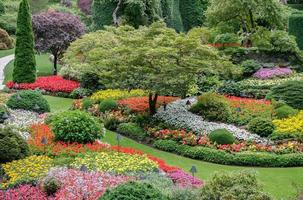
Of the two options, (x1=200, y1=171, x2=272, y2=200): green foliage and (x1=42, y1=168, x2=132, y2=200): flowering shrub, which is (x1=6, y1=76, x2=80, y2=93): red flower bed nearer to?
(x1=42, y1=168, x2=132, y2=200): flowering shrub

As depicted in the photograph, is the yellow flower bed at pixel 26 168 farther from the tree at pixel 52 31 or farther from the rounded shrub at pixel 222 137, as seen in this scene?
the tree at pixel 52 31

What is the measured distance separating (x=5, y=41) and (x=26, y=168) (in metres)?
33.0

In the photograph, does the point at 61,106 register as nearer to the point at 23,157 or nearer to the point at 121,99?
the point at 121,99

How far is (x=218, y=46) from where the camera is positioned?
30.5 metres

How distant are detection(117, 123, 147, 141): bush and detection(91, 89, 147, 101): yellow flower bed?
406cm

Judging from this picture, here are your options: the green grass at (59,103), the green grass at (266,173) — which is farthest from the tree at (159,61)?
the green grass at (59,103)

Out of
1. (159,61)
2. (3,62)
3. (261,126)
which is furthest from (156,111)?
(3,62)

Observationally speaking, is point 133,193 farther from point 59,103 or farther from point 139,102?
point 59,103


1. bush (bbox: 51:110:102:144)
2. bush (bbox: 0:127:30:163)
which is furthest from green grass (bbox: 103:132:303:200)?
bush (bbox: 0:127:30:163)

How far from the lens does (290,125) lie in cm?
1891

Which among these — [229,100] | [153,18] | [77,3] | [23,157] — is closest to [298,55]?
[229,100]

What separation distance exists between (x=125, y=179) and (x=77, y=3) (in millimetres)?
47207

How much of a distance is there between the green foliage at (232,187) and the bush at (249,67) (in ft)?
58.6

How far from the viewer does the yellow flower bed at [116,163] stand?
13.7 metres
